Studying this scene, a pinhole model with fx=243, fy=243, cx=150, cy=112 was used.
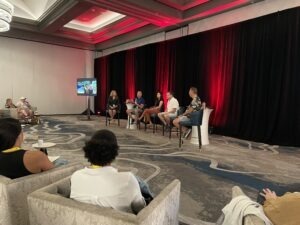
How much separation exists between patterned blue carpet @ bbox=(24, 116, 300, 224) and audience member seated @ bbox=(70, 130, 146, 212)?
0.64 metres

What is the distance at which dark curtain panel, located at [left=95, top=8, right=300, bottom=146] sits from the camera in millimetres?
4961

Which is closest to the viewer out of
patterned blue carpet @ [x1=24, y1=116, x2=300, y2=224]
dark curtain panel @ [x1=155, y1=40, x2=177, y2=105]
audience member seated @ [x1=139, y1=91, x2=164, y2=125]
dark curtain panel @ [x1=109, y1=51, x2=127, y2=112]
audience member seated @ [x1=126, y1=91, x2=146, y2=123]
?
patterned blue carpet @ [x1=24, y1=116, x2=300, y2=224]

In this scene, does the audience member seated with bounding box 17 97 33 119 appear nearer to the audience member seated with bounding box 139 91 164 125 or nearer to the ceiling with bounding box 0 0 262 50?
the ceiling with bounding box 0 0 262 50

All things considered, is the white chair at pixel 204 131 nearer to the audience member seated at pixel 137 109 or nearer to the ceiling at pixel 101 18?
→ the audience member seated at pixel 137 109

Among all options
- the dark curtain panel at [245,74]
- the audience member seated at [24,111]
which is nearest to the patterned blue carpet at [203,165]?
the dark curtain panel at [245,74]

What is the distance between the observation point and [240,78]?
588 cm

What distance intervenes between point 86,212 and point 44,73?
10578mm

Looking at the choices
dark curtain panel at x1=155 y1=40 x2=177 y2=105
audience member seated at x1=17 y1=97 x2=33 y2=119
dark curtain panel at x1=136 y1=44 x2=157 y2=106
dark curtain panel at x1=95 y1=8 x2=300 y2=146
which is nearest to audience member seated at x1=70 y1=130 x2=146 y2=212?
dark curtain panel at x1=95 y1=8 x2=300 y2=146

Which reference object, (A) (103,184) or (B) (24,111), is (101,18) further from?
(A) (103,184)

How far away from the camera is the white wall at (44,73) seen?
9547mm

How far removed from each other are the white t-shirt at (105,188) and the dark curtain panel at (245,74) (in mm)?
4733

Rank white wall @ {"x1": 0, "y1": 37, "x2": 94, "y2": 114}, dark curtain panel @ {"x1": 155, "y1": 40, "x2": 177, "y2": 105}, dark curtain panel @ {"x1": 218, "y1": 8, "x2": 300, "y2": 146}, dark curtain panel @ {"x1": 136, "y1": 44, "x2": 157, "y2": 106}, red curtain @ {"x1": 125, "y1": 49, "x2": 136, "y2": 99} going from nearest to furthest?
dark curtain panel @ {"x1": 218, "y1": 8, "x2": 300, "y2": 146} → dark curtain panel @ {"x1": 155, "y1": 40, "x2": 177, "y2": 105} → dark curtain panel @ {"x1": 136, "y1": 44, "x2": 157, "y2": 106} → red curtain @ {"x1": 125, "y1": 49, "x2": 136, "y2": 99} → white wall @ {"x1": 0, "y1": 37, "x2": 94, "y2": 114}

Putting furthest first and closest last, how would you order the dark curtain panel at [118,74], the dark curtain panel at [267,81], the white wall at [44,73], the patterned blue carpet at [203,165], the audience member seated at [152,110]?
the dark curtain panel at [118,74] < the white wall at [44,73] < the audience member seated at [152,110] < the dark curtain panel at [267,81] < the patterned blue carpet at [203,165]

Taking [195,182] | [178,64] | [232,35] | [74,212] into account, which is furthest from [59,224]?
[178,64]
